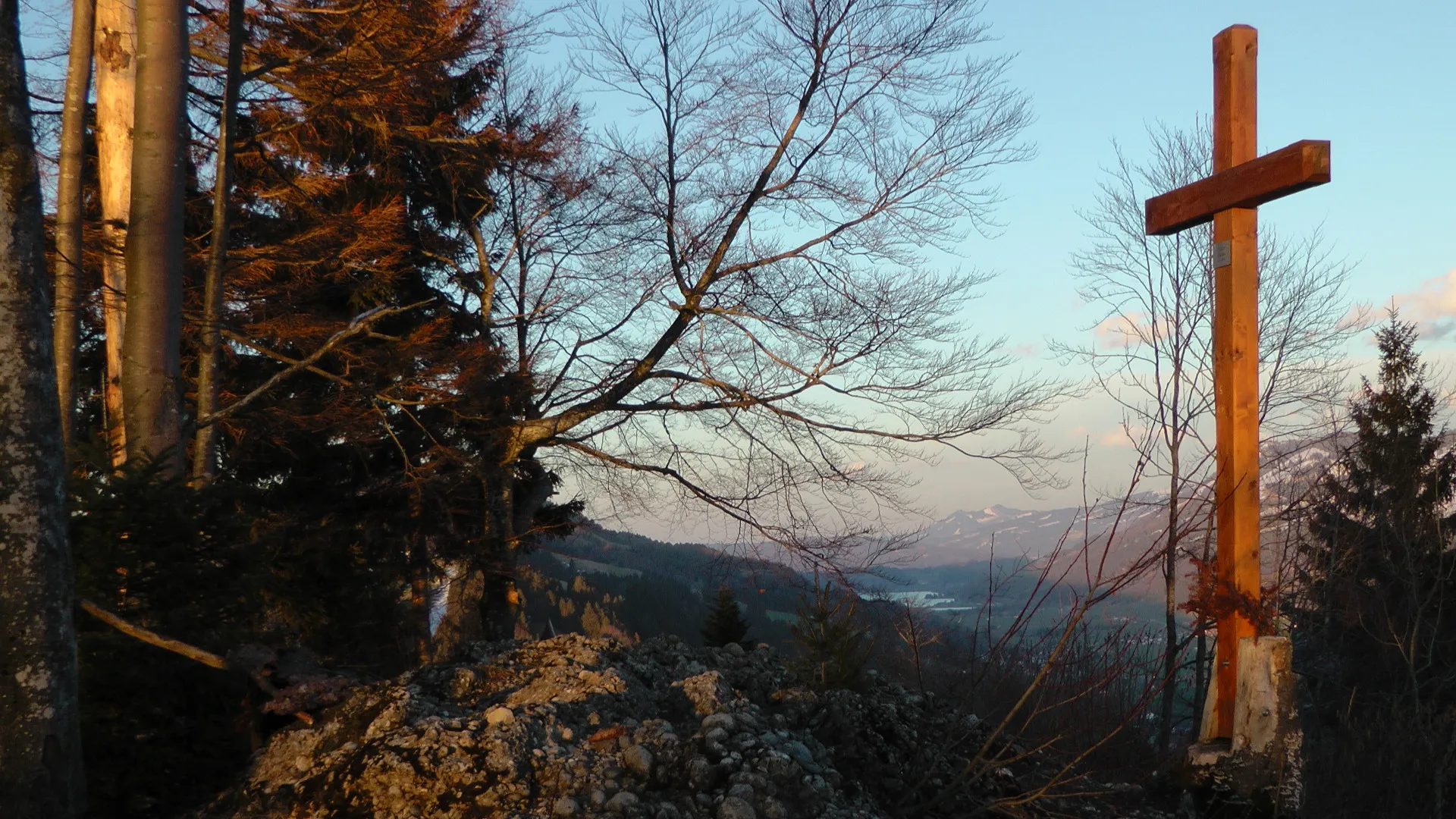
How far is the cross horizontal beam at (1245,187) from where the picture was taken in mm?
4113

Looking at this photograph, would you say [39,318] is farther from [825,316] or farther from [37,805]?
[825,316]

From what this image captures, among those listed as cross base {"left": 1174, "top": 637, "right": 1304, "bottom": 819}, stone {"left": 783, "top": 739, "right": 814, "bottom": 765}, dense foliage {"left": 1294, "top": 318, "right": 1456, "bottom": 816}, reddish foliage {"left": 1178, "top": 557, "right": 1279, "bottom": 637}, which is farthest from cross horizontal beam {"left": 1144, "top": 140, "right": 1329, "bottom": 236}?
dense foliage {"left": 1294, "top": 318, "right": 1456, "bottom": 816}

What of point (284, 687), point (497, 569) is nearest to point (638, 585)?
point (497, 569)

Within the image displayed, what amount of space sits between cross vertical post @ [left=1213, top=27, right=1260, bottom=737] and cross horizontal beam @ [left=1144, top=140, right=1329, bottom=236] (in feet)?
0.28

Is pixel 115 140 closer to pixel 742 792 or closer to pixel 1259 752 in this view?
pixel 742 792

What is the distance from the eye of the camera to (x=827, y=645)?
5148mm

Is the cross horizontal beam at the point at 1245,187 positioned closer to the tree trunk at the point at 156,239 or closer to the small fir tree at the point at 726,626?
the tree trunk at the point at 156,239

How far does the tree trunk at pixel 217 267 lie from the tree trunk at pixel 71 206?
0.99 meters

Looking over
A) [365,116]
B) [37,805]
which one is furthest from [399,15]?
[37,805]

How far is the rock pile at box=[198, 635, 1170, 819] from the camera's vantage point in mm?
2988

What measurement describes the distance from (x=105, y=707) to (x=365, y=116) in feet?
20.1

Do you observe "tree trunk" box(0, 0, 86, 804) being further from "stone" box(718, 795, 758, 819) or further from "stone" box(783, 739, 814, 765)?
"stone" box(783, 739, 814, 765)

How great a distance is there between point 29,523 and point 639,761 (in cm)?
205

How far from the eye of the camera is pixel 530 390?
419 inches
